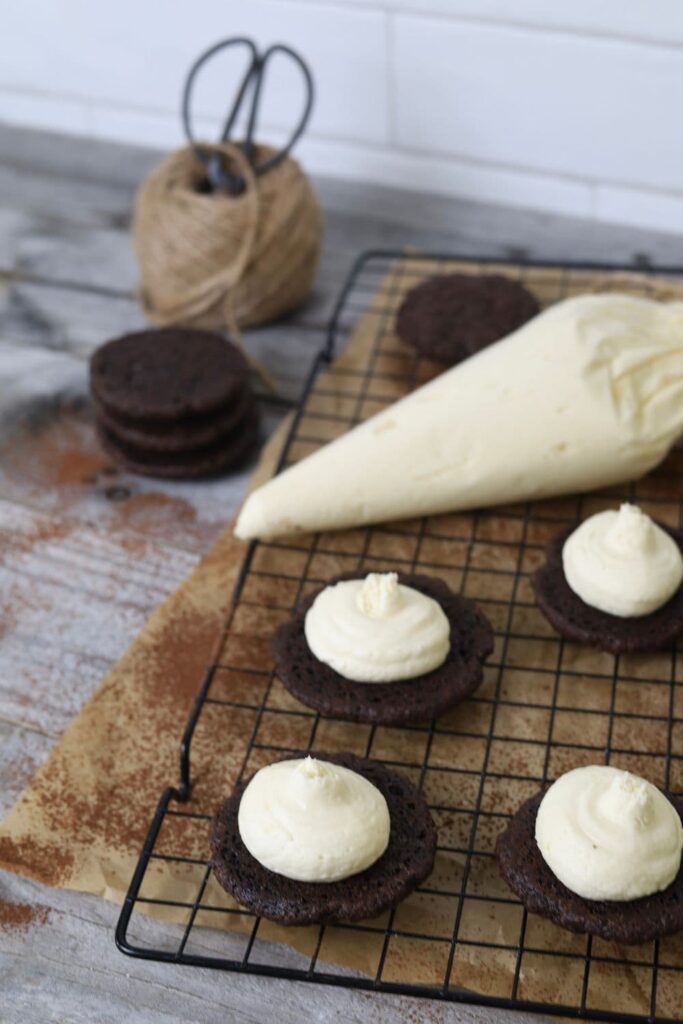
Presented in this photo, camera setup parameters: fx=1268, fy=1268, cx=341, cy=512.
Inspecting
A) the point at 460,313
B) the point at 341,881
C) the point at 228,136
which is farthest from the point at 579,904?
the point at 228,136

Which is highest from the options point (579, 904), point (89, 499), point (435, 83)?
point (435, 83)

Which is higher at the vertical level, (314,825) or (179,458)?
(314,825)

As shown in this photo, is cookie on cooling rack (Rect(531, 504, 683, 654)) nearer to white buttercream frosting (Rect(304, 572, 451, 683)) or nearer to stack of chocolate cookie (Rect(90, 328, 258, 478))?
white buttercream frosting (Rect(304, 572, 451, 683))

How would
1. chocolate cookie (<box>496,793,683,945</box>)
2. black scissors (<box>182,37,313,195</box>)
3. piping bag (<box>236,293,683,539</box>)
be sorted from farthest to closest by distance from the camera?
black scissors (<box>182,37,313,195</box>) < piping bag (<box>236,293,683,539</box>) < chocolate cookie (<box>496,793,683,945</box>)

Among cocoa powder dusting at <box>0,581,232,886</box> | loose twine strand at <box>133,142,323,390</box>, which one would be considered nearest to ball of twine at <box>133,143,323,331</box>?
loose twine strand at <box>133,142,323,390</box>

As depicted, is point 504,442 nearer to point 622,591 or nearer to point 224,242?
point 622,591

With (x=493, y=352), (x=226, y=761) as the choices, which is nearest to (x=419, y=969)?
(x=226, y=761)

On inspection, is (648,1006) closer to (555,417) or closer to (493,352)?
(555,417)
